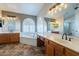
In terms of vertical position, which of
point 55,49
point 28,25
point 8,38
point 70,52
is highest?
point 28,25

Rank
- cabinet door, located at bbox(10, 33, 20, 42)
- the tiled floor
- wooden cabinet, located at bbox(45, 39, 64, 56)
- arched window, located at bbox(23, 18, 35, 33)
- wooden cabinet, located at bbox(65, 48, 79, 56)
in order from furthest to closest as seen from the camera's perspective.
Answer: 1. cabinet door, located at bbox(10, 33, 20, 42)
2. the tiled floor
3. arched window, located at bbox(23, 18, 35, 33)
4. wooden cabinet, located at bbox(45, 39, 64, 56)
5. wooden cabinet, located at bbox(65, 48, 79, 56)

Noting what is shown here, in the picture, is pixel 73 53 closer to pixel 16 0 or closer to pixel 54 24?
pixel 16 0

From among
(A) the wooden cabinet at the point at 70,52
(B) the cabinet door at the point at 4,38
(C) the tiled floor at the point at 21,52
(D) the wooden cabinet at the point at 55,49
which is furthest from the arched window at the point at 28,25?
(B) the cabinet door at the point at 4,38

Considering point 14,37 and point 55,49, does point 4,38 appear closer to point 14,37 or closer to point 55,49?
point 14,37

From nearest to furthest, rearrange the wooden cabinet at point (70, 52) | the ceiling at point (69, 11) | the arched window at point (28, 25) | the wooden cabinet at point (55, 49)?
the wooden cabinet at point (70, 52) < the wooden cabinet at point (55, 49) < the ceiling at point (69, 11) < the arched window at point (28, 25)

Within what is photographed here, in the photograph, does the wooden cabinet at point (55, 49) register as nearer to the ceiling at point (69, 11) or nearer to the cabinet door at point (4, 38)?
the ceiling at point (69, 11)

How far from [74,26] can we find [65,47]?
0.86 meters

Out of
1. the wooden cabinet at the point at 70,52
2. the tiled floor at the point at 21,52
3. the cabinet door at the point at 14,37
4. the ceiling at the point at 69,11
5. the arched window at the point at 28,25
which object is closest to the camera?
the wooden cabinet at the point at 70,52

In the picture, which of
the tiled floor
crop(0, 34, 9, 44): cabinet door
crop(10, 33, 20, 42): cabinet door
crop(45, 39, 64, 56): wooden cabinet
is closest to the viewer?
crop(45, 39, 64, 56): wooden cabinet

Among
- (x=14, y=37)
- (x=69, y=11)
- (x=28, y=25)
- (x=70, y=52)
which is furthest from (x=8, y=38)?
(x=70, y=52)

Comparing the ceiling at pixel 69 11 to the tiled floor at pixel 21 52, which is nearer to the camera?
the ceiling at pixel 69 11

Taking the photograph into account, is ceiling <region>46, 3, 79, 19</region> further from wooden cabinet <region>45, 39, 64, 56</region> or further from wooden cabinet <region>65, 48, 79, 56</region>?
wooden cabinet <region>65, 48, 79, 56</region>

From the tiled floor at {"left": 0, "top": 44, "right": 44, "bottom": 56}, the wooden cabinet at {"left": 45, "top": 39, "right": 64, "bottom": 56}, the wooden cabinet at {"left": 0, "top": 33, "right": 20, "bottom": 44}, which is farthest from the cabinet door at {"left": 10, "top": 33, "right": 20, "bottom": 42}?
the wooden cabinet at {"left": 45, "top": 39, "right": 64, "bottom": 56}

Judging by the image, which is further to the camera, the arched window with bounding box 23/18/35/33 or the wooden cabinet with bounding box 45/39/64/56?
the arched window with bounding box 23/18/35/33
